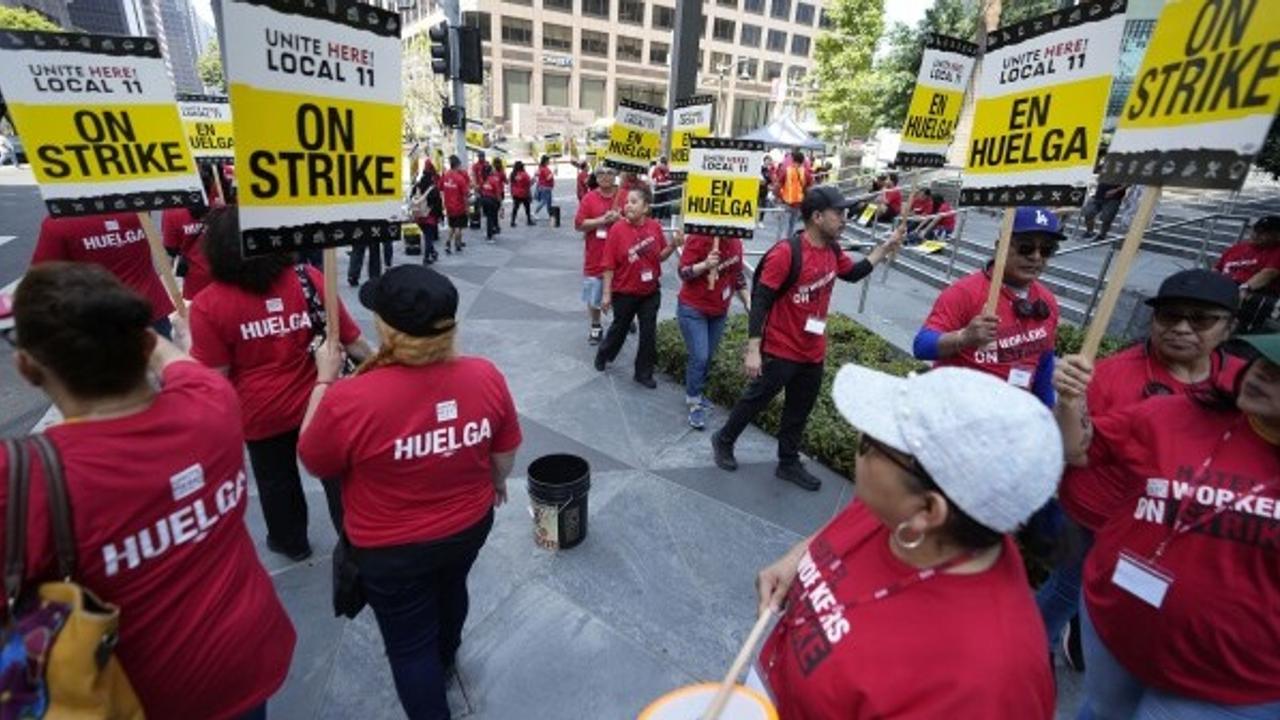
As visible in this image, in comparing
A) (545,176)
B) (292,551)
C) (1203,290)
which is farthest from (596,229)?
(545,176)

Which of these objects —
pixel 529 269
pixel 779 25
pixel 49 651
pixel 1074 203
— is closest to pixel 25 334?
pixel 49 651

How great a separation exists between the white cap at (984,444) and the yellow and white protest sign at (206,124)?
873cm

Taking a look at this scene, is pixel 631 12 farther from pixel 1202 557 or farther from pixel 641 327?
pixel 1202 557

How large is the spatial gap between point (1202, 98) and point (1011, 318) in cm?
148

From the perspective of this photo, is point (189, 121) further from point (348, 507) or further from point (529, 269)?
point (348, 507)

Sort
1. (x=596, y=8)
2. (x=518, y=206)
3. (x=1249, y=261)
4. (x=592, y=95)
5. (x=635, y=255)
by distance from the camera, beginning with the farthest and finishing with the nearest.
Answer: (x=592, y=95), (x=596, y=8), (x=518, y=206), (x=635, y=255), (x=1249, y=261)

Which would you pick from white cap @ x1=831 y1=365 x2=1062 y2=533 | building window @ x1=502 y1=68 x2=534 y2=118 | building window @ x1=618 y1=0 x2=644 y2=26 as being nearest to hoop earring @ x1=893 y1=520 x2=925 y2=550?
white cap @ x1=831 y1=365 x2=1062 y2=533

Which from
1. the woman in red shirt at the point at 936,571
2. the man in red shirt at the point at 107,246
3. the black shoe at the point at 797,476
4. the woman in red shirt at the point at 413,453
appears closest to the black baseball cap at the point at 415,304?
the woman in red shirt at the point at 413,453

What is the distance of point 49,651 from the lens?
4.65ft

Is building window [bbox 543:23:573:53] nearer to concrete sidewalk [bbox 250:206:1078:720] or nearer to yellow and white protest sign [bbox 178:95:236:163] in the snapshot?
yellow and white protest sign [bbox 178:95:236:163]

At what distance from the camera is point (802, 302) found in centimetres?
455

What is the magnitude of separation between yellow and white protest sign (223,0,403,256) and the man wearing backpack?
2.66 m

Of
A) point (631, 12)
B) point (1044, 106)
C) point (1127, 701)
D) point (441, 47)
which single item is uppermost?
point (631, 12)

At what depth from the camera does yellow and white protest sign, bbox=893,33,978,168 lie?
14.7ft
